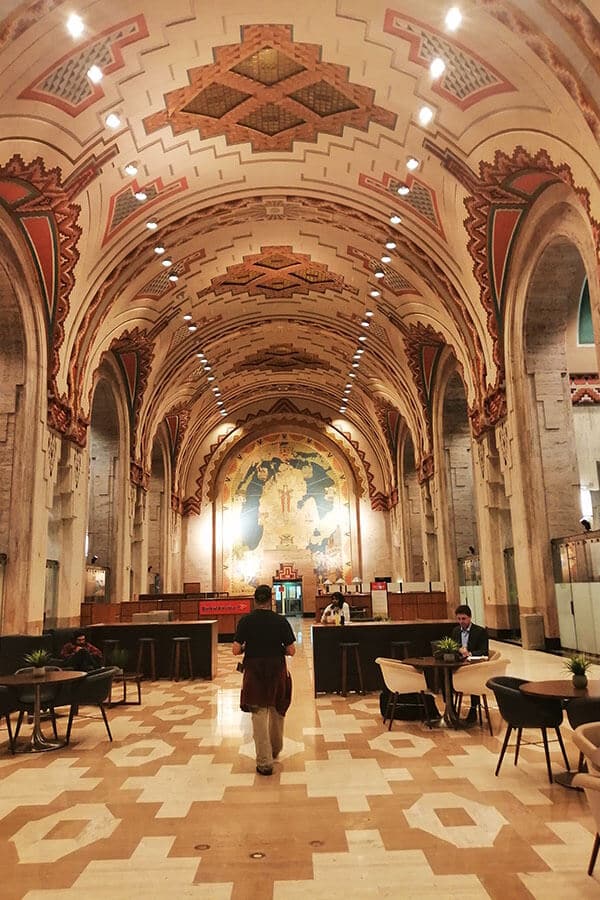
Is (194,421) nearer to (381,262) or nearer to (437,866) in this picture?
(381,262)

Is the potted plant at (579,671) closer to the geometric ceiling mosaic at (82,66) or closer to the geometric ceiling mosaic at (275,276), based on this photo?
the geometric ceiling mosaic at (82,66)

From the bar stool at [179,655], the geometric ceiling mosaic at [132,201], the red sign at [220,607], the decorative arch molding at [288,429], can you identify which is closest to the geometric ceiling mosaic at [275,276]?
the geometric ceiling mosaic at [132,201]

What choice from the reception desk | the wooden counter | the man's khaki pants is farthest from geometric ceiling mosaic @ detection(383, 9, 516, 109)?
the wooden counter

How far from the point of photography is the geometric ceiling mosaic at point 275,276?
1627 cm

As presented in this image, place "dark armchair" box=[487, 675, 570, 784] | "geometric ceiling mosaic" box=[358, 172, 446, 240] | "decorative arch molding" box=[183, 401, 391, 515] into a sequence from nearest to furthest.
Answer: "dark armchair" box=[487, 675, 570, 784] → "geometric ceiling mosaic" box=[358, 172, 446, 240] → "decorative arch molding" box=[183, 401, 391, 515]

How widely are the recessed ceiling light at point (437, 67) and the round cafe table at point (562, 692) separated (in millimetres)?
7375

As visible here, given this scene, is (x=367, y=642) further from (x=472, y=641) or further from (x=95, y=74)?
(x=95, y=74)

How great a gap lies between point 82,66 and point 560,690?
28.5 feet

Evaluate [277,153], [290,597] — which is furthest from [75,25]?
[290,597]

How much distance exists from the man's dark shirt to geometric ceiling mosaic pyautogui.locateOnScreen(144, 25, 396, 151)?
7.57 metres

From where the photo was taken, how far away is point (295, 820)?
3.95m

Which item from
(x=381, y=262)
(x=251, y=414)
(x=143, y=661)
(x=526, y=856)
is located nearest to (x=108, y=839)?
(x=526, y=856)

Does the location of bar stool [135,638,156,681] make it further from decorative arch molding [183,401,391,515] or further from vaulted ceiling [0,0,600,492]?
decorative arch molding [183,401,391,515]

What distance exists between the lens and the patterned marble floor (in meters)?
3.13
